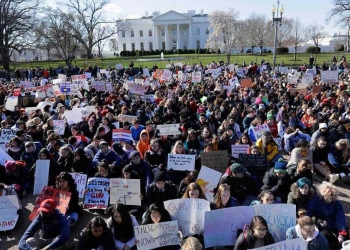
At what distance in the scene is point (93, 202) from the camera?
22.6 ft

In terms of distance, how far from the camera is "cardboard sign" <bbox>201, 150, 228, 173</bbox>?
25.2ft

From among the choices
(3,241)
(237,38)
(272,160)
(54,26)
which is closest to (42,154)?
(3,241)

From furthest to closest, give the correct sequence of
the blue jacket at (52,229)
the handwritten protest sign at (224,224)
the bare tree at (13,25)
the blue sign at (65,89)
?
the bare tree at (13,25) < the blue sign at (65,89) < the blue jacket at (52,229) < the handwritten protest sign at (224,224)

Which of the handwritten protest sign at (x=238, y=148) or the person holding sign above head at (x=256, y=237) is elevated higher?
the handwritten protest sign at (x=238, y=148)

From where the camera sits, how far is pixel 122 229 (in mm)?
5258

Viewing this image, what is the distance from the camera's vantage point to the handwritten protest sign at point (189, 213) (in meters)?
5.29

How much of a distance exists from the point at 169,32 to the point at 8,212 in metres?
102

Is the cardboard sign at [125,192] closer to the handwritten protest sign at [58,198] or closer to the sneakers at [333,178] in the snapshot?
the handwritten protest sign at [58,198]

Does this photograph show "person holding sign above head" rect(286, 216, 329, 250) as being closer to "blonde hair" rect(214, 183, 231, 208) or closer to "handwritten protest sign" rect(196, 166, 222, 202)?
"blonde hair" rect(214, 183, 231, 208)

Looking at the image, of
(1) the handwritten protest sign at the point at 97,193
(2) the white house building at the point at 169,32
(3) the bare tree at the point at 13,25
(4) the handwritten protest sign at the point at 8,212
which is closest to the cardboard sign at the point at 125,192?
(1) the handwritten protest sign at the point at 97,193

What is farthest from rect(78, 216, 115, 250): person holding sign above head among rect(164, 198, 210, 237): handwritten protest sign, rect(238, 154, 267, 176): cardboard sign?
rect(238, 154, 267, 176): cardboard sign

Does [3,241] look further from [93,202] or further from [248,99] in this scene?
[248,99]

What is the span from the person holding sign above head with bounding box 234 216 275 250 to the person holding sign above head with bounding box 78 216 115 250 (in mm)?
1853

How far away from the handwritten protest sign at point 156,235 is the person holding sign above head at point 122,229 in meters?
0.38
